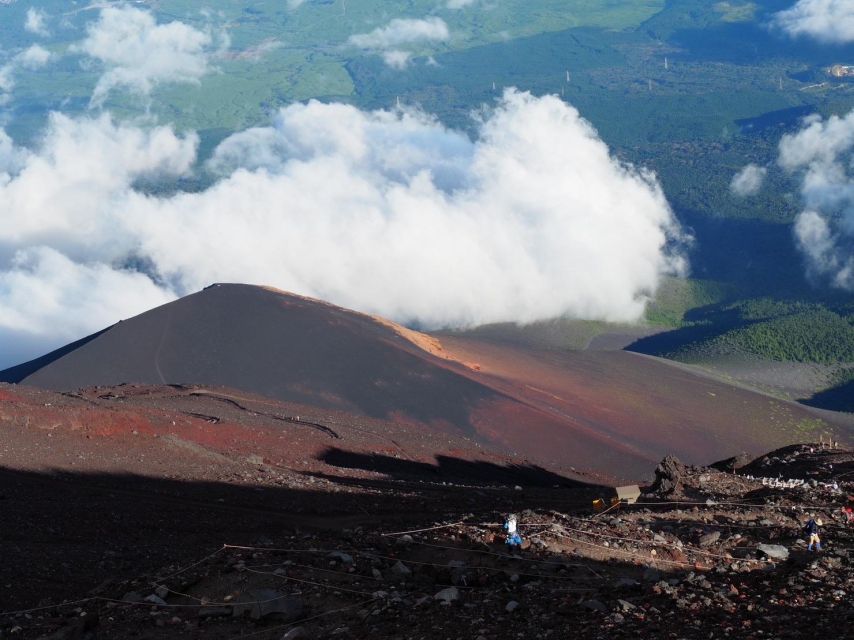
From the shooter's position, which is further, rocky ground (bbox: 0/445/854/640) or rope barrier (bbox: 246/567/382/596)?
rope barrier (bbox: 246/567/382/596)

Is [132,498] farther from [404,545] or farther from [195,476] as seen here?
[404,545]

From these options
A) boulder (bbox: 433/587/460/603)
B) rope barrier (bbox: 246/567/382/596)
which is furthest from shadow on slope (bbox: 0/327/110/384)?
boulder (bbox: 433/587/460/603)

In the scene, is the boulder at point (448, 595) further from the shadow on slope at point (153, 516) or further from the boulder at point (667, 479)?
the boulder at point (667, 479)

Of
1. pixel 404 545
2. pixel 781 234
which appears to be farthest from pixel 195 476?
pixel 781 234

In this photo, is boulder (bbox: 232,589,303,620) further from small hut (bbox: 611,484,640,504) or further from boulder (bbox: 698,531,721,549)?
small hut (bbox: 611,484,640,504)

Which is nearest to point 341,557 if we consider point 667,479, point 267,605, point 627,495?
point 267,605

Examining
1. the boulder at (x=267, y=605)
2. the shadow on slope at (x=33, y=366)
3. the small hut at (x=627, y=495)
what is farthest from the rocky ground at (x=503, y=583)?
the shadow on slope at (x=33, y=366)
